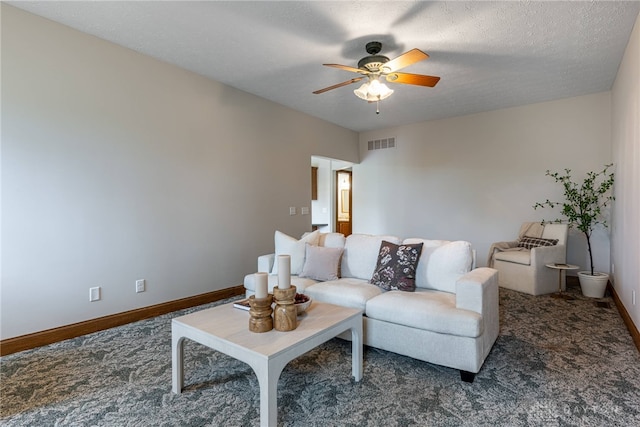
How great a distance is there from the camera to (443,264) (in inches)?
105

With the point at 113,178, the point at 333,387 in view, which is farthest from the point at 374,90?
the point at 113,178

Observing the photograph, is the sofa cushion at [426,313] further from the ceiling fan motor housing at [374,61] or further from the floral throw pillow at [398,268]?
the ceiling fan motor housing at [374,61]

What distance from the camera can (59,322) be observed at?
2.75 m

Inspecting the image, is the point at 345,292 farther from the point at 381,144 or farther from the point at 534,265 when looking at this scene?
the point at 381,144

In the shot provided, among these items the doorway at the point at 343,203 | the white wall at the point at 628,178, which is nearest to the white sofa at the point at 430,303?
the white wall at the point at 628,178

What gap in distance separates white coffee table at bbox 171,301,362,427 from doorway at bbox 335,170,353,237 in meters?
5.81

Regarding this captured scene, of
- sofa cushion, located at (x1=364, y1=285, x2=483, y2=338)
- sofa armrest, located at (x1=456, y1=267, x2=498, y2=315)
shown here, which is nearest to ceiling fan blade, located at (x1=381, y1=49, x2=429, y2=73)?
sofa armrest, located at (x1=456, y1=267, x2=498, y2=315)

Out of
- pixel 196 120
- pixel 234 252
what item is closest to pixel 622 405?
pixel 234 252

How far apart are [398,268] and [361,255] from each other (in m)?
0.48

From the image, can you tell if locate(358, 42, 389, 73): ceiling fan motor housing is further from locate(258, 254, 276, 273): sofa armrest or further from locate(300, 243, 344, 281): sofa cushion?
locate(258, 254, 276, 273): sofa armrest

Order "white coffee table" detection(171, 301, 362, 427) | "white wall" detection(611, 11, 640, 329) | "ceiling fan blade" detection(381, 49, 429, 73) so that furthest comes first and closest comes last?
"white wall" detection(611, 11, 640, 329) → "ceiling fan blade" detection(381, 49, 429, 73) → "white coffee table" detection(171, 301, 362, 427)

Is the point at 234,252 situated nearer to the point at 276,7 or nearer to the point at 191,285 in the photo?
the point at 191,285

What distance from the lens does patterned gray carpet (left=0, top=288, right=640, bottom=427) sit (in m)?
1.73

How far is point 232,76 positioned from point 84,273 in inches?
101
